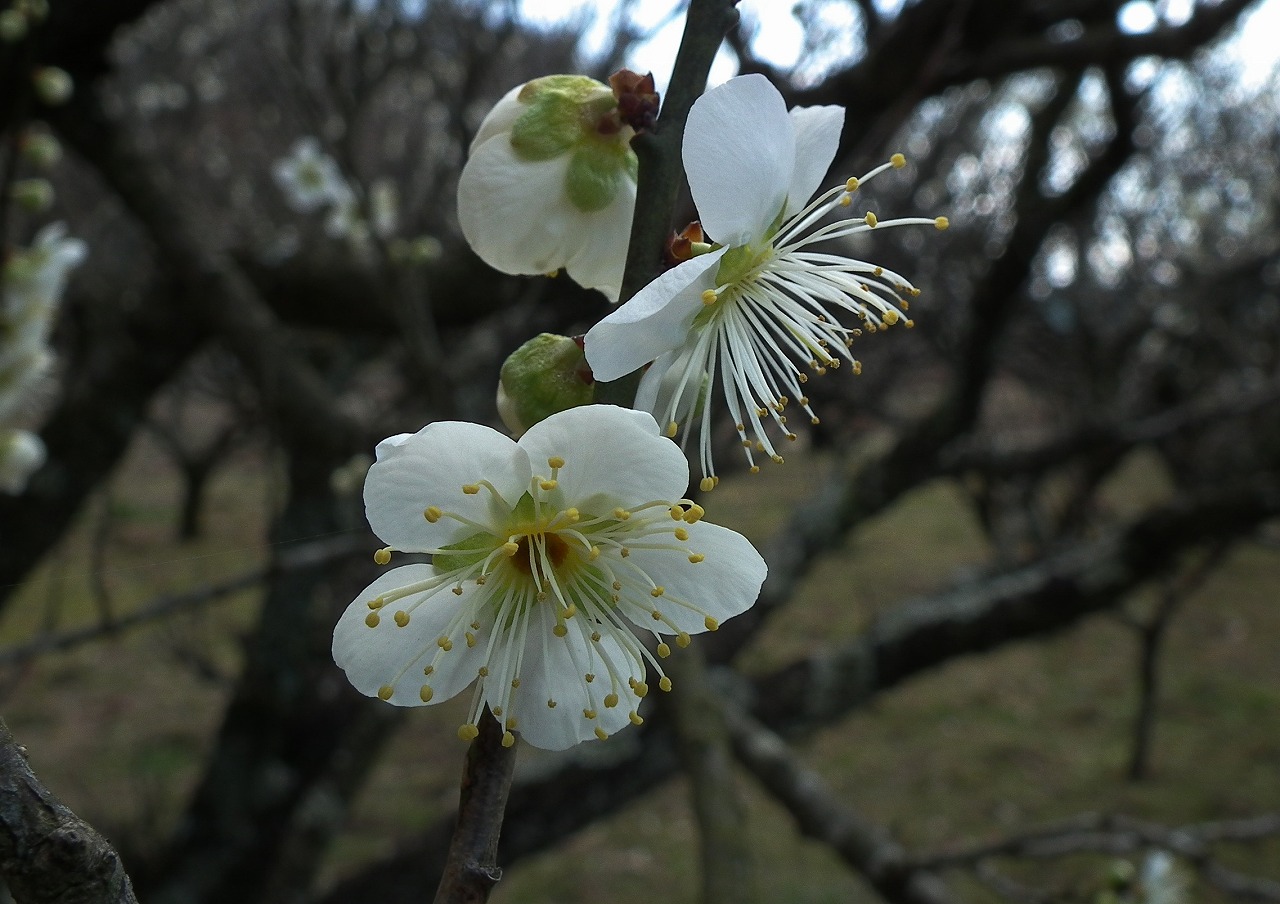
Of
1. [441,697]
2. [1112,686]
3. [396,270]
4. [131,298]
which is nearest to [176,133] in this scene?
[131,298]

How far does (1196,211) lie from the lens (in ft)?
26.6

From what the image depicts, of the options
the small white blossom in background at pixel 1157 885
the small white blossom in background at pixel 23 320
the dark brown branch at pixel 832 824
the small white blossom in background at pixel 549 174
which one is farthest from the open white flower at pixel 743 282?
the small white blossom in background at pixel 1157 885

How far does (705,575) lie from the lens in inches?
25.5

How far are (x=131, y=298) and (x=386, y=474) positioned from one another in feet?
10.4

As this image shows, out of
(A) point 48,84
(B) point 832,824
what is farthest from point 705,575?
(A) point 48,84

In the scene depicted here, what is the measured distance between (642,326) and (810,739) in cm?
369

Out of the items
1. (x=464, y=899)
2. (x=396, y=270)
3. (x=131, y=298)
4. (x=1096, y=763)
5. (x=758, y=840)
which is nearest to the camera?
(x=464, y=899)

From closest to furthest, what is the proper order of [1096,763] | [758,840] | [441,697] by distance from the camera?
[441,697] → [758,840] → [1096,763]

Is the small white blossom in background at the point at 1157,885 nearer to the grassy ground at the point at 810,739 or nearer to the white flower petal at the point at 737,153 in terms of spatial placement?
the grassy ground at the point at 810,739

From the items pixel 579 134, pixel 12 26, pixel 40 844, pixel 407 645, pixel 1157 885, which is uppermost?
pixel 12 26

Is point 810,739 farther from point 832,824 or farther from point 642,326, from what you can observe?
point 642,326

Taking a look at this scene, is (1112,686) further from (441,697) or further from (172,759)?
(441,697)

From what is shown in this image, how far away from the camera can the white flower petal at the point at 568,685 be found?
0.66 m

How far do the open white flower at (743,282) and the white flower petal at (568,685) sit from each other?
142 mm
